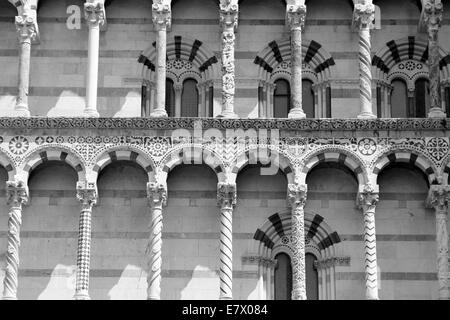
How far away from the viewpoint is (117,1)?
3441 centimetres

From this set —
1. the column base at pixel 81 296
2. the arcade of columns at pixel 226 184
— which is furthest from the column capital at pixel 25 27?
the column base at pixel 81 296

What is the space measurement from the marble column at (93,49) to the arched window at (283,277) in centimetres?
433

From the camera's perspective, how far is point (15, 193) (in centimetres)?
3222

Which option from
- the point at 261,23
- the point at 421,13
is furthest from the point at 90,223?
the point at 421,13

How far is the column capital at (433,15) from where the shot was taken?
3338cm

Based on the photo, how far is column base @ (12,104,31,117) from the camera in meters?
32.7

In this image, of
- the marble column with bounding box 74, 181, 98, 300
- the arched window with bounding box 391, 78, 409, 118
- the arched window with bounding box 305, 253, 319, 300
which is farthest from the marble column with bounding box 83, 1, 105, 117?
the arched window with bounding box 391, 78, 409, 118

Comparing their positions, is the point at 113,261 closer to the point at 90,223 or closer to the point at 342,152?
the point at 90,223

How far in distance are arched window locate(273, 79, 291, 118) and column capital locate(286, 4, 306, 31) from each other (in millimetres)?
1213

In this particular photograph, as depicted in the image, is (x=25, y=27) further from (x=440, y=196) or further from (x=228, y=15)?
(x=440, y=196)

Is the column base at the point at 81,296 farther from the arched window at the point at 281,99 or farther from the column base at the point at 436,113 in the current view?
the column base at the point at 436,113

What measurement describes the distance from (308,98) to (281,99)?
52cm

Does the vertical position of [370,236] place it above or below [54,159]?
below

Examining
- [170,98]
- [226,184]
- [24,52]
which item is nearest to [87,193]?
[226,184]
